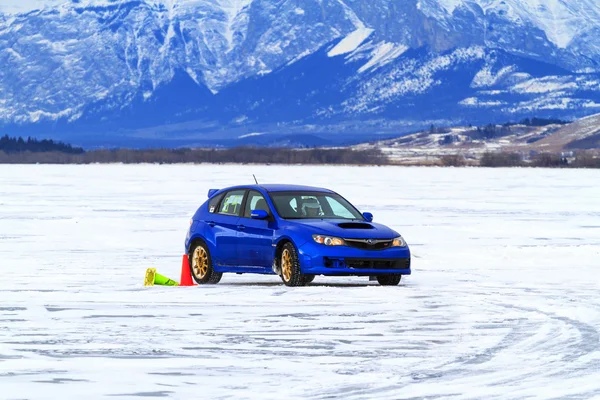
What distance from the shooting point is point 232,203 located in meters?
21.6

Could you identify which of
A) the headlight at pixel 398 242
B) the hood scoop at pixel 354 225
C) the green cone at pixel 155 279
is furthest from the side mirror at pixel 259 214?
the headlight at pixel 398 242

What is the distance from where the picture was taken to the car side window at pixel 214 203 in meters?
21.8

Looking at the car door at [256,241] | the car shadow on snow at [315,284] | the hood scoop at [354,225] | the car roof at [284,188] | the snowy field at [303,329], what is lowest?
the car shadow on snow at [315,284]

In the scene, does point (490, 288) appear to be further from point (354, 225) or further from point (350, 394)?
point (350, 394)

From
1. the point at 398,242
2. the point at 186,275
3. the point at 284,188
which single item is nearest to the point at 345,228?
the point at 398,242

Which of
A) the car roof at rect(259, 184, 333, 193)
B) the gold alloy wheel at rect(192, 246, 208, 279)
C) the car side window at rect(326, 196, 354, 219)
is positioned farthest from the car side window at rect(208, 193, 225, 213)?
the car side window at rect(326, 196, 354, 219)

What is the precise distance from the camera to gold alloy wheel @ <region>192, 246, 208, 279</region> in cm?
2142

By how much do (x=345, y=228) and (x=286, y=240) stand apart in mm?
843

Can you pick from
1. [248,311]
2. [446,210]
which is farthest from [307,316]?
[446,210]

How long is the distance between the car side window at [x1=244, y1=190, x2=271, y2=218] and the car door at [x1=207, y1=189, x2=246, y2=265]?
11 centimetres

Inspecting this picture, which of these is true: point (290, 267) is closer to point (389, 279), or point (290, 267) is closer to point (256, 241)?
point (256, 241)

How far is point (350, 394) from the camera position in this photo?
35.7ft

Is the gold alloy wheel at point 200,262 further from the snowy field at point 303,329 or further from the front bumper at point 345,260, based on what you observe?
the front bumper at point 345,260

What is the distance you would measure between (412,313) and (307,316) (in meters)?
1.29
